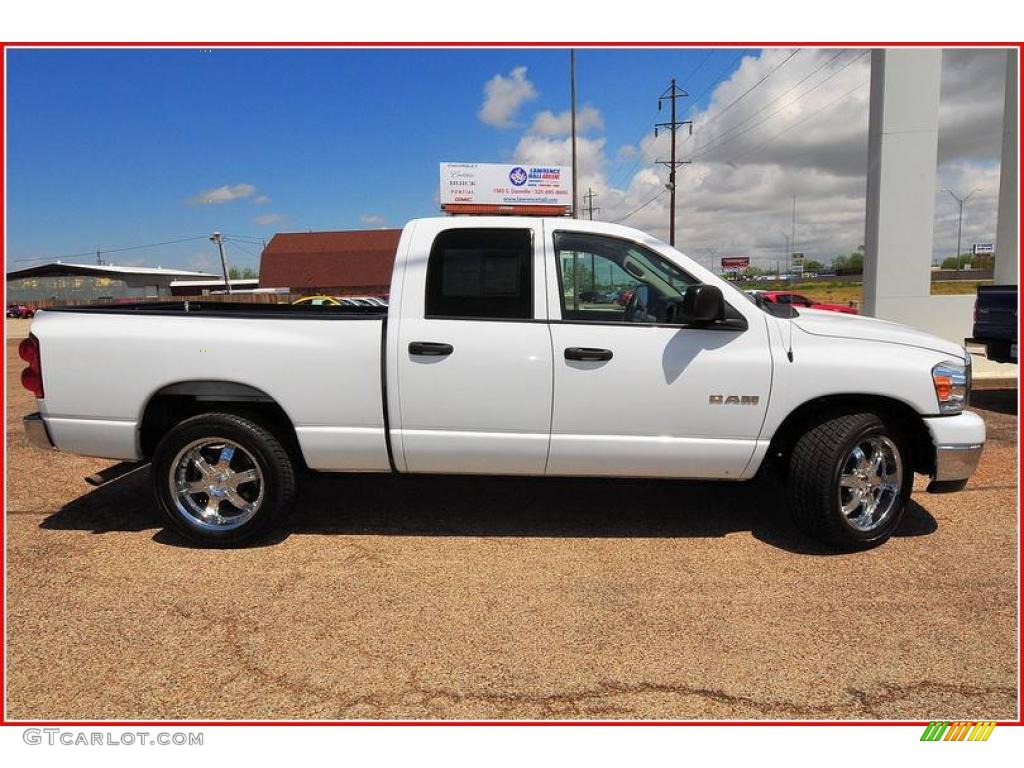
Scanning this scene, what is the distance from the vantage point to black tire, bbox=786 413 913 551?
3694 millimetres

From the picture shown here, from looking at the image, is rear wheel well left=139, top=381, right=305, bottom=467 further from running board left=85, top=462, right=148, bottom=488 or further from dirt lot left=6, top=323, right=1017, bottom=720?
dirt lot left=6, top=323, right=1017, bottom=720

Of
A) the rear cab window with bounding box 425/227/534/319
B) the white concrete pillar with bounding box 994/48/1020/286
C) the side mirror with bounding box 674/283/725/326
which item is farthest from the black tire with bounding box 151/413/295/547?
the white concrete pillar with bounding box 994/48/1020/286

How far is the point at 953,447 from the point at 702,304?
1.74 m

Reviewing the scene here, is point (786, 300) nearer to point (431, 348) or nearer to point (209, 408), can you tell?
point (431, 348)

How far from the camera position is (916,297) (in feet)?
42.1

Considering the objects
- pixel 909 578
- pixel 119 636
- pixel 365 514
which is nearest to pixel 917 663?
pixel 909 578

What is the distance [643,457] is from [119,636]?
2.84 m

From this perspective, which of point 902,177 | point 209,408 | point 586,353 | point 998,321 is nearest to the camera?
point 586,353

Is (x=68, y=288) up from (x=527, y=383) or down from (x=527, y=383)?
up

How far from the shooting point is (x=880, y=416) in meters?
3.87

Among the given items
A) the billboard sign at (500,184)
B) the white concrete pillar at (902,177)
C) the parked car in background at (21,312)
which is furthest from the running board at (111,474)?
the parked car in background at (21,312)

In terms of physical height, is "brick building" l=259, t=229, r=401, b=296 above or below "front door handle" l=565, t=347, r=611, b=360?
above

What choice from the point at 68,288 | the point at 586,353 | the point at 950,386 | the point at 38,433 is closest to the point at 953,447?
the point at 950,386

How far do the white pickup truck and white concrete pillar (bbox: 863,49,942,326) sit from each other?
1038 cm
